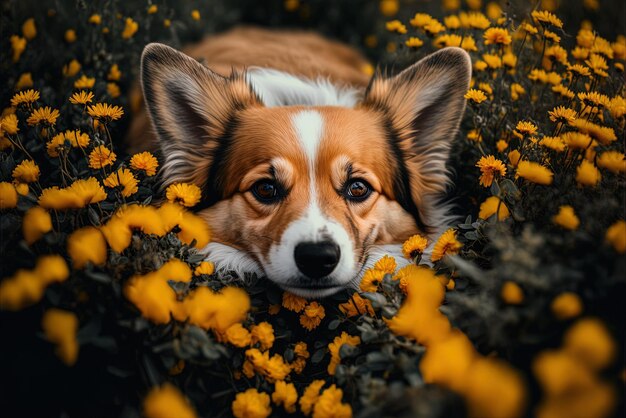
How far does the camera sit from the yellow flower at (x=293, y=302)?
6.94 feet

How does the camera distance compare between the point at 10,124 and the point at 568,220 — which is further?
the point at 10,124

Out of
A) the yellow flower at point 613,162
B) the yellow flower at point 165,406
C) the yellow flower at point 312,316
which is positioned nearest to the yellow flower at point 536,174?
the yellow flower at point 613,162

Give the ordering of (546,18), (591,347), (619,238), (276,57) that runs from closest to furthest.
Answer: (591,347), (619,238), (546,18), (276,57)

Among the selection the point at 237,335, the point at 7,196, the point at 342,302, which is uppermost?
the point at 7,196

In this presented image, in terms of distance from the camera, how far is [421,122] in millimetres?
2766

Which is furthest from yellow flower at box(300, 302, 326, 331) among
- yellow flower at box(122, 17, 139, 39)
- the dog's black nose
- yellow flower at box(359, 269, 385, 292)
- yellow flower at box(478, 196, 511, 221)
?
yellow flower at box(122, 17, 139, 39)

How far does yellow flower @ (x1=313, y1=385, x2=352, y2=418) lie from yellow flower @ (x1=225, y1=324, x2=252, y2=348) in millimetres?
326

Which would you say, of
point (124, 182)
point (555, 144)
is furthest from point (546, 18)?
point (124, 182)

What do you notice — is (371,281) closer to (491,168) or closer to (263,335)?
(263,335)

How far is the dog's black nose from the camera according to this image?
80.0 inches

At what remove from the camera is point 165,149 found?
103 inches

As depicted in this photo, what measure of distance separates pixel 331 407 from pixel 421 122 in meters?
1.74

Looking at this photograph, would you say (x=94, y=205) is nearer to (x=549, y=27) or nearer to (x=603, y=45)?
(x=549, y=27)

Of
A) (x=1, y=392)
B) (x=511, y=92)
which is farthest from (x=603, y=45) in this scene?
(x=1, y=392)
